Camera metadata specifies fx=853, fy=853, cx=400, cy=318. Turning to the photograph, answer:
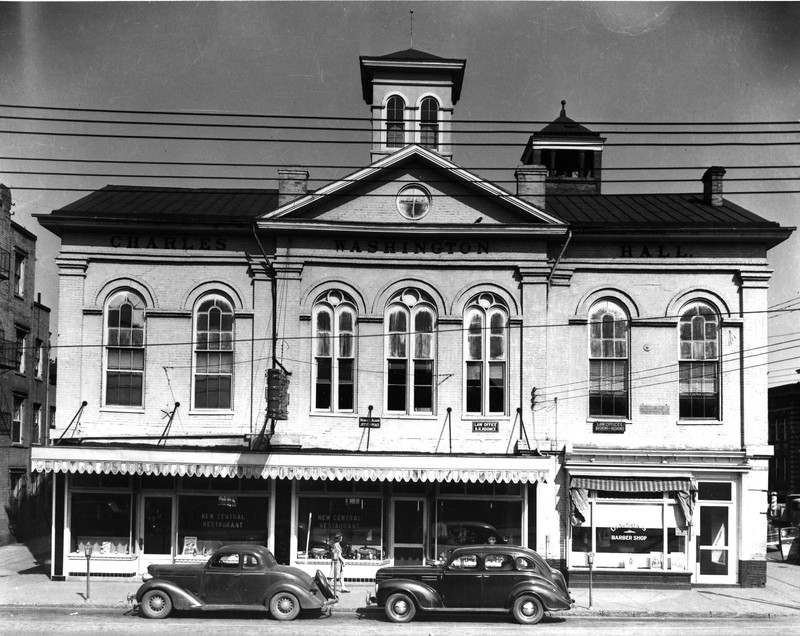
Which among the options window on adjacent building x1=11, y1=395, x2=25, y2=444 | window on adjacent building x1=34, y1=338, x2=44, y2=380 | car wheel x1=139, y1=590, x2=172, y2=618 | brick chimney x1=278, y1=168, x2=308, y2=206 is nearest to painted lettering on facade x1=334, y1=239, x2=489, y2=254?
brick chimney x1=278, y1=168, x2=308, y2=206

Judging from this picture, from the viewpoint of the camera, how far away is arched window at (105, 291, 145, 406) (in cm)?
2238

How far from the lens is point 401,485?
2189cm

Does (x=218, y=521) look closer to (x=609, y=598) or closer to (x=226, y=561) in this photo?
(x=226, y=561)

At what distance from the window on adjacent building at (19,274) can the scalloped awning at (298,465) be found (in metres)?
13.0

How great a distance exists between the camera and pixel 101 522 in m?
21.7

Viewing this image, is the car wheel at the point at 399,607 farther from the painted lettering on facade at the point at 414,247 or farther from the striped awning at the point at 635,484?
the painted lettering on facade at the point at 414,247

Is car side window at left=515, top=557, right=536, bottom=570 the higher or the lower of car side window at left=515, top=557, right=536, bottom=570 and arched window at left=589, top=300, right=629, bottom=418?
the lower

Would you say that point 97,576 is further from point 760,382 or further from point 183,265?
point 760,382

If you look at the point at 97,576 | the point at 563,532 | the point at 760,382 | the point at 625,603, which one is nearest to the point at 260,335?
the point at 97,576

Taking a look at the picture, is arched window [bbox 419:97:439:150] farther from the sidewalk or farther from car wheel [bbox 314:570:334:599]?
car wheel [bbox 314:570:334:599]

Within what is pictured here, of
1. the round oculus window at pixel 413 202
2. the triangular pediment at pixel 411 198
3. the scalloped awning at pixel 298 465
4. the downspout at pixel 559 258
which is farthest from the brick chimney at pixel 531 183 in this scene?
the scalloped awning at pixel 298 465

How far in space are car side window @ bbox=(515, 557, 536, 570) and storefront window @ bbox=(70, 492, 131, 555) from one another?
1020cm

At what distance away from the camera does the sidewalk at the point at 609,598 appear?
18141 mm

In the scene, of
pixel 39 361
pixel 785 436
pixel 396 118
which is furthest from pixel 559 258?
pixel 785 436
